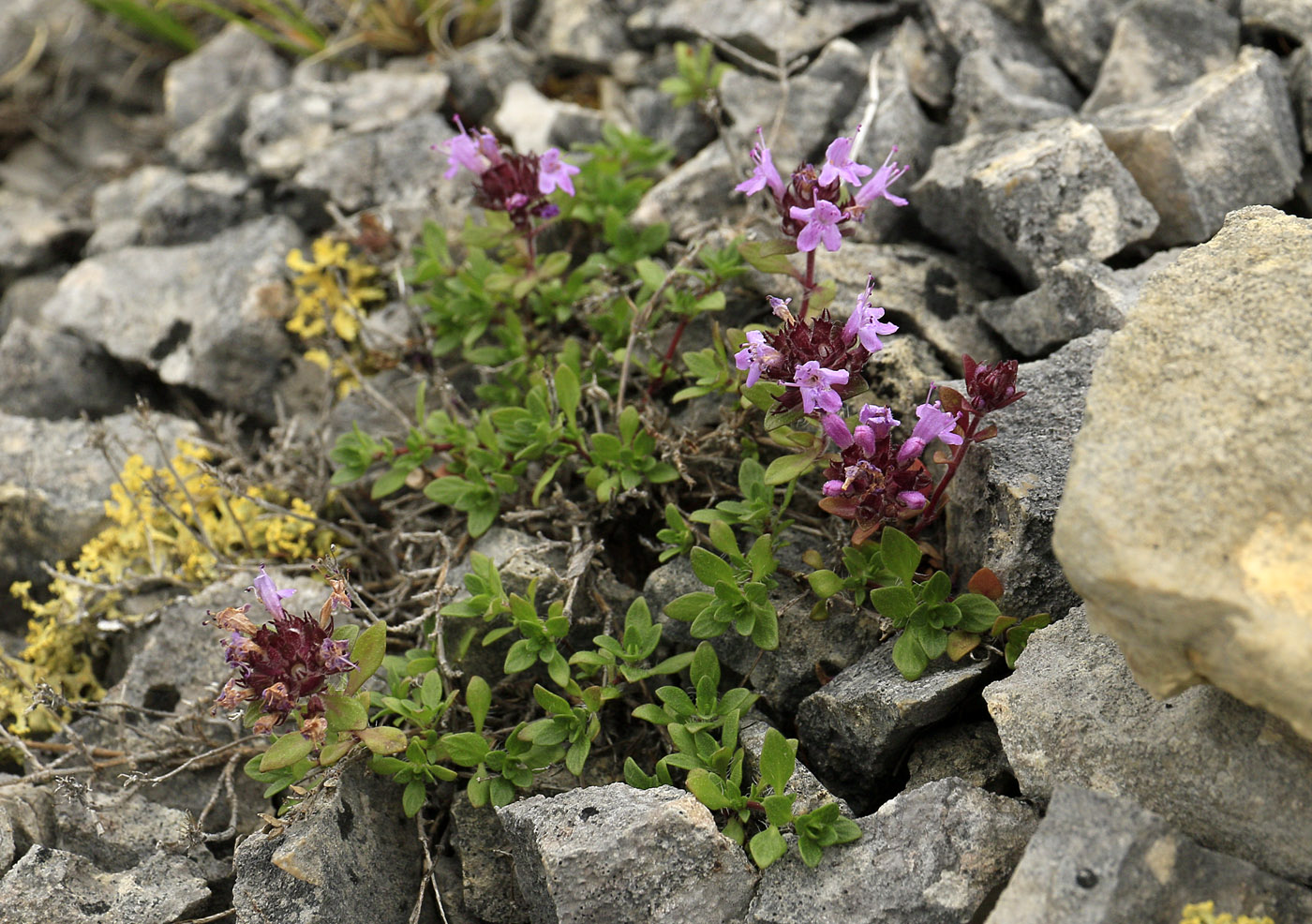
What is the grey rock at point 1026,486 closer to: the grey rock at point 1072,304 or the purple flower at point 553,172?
the grey rock at point 1072,304

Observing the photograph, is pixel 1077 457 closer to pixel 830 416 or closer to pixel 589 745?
pixel 830 416

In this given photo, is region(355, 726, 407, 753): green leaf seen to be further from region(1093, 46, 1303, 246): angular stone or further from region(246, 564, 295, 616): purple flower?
region(1093, 46, 1303, 246): angular stone

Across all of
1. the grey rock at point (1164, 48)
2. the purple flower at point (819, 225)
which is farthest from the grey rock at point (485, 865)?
the grey rock at point (1164, 48)

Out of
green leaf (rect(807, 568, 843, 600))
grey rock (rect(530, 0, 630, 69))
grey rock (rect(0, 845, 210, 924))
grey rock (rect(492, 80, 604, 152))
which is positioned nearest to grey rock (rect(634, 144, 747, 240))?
grey rock (rect(492, 80, 604, 152))

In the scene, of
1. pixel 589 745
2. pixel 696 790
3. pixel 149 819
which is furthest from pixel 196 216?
pixel 696 790

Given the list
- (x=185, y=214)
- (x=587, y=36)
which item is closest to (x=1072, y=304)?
(x=587, y=36)

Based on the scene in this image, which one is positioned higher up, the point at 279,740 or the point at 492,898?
the point at 279,740
